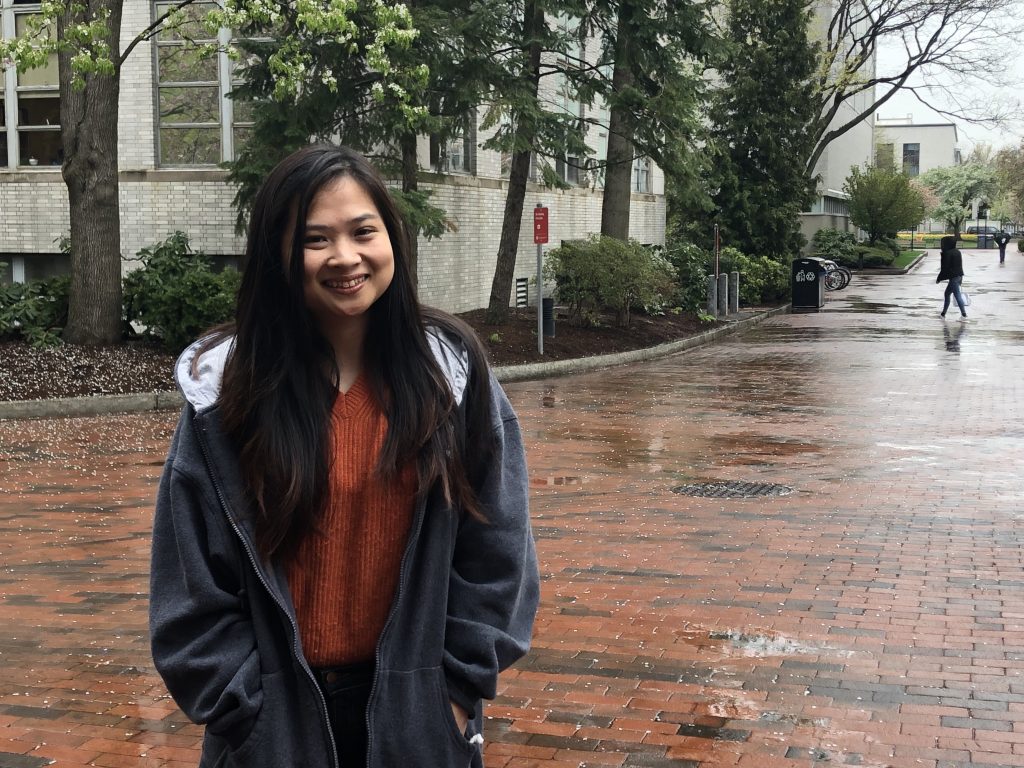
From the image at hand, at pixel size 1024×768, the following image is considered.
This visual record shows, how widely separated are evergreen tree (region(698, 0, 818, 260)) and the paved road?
2704 cm

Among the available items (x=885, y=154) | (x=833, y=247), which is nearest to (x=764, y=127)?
(x=833, y=247)

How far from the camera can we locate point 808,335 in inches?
1041

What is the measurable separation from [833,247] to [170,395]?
46.8m

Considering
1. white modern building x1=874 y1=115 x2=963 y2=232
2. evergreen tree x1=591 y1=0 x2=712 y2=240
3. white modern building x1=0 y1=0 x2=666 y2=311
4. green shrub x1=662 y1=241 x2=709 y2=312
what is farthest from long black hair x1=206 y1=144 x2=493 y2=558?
white modern building x1=874 y1=115 x2=963 y2=232

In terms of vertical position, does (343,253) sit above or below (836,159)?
below

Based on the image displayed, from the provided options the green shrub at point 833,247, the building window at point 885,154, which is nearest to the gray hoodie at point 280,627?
the green shrub at point 833,247

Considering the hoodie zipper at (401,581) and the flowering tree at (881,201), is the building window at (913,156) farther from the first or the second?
the hoodie zipper at (401,581)

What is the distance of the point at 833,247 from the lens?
57.5 meters

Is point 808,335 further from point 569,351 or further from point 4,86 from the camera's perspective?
point 4,86

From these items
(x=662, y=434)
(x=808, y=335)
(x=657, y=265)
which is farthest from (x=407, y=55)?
(x=808, y=335)

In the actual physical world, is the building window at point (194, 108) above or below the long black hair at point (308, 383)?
above

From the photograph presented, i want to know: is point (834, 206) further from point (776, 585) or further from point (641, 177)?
point (776, 585)

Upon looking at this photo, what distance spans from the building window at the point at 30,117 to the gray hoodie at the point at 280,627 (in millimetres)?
21843

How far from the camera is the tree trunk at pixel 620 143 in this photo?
2069 cm
